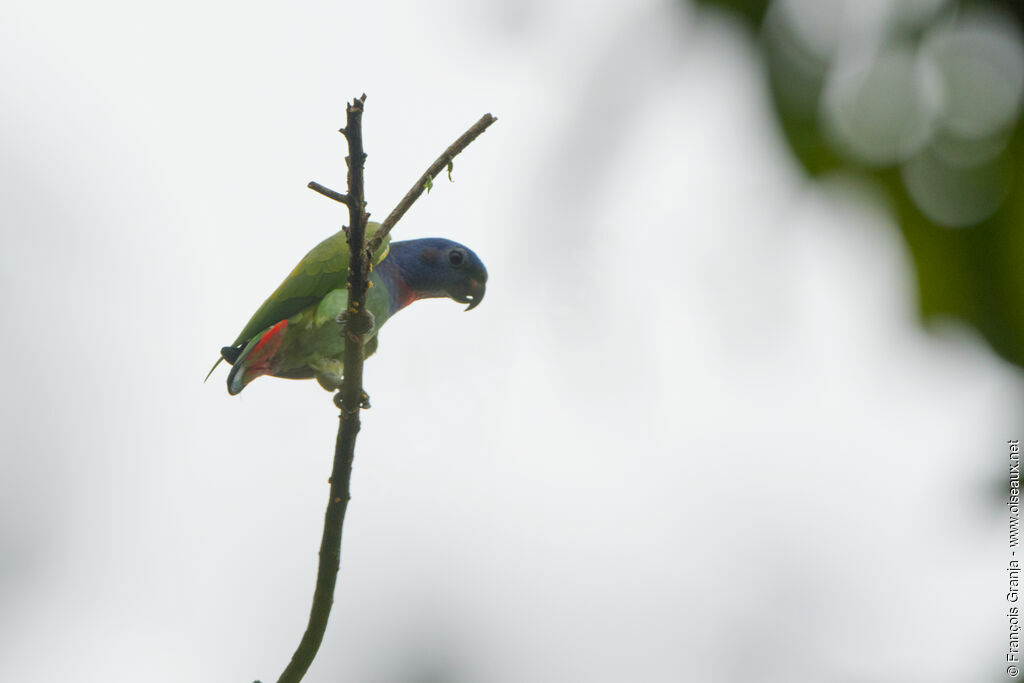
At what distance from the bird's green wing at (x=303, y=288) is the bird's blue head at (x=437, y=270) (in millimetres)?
786

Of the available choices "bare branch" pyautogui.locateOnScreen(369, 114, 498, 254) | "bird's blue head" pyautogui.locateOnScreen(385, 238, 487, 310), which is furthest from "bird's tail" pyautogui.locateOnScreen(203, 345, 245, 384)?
"bare branch" pyautogui.locateOnScreen(369, 114, 498, 254)

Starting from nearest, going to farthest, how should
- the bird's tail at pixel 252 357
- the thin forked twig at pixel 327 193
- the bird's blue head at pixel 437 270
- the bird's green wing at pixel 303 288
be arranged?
the thin forked twig at pixel 327 193
the bird's tail at pixel 252 357
the bird's green wing at pixel 303 288
the bird's blue head at pixel 437 270

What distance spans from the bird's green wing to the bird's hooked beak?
126 cm

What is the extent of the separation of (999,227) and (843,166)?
0.19m

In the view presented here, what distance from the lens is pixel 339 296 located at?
5.36 meters

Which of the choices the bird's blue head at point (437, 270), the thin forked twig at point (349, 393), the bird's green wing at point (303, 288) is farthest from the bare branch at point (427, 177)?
the bird's blue head at point (437, 270)

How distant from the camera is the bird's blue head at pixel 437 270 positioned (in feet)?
21.0

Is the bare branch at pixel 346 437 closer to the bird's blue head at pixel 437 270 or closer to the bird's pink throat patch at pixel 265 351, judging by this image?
the bird's pink throat patch at pixel 265 351

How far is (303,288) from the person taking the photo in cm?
548

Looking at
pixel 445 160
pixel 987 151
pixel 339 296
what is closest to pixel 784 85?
pixel 987 151

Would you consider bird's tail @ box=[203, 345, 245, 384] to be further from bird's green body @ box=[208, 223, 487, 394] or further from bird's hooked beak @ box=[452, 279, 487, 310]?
bird's hooked beak @ box=[452, 279, 487, 310]

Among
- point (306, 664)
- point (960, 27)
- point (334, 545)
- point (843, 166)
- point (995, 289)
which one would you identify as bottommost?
point (306, 664)

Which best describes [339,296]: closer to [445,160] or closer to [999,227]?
[445,160]

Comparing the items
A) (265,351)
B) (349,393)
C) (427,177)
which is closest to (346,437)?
(349,393)
